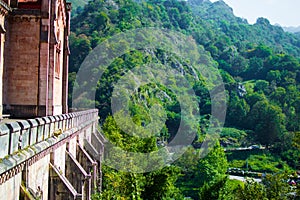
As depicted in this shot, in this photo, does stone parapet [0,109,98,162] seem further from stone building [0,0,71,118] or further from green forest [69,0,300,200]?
green forest [69,0,300,200]

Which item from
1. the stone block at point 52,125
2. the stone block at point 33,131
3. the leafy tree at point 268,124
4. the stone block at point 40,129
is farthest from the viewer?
the leafy tree at point 268,124

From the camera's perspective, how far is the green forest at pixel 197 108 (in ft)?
112

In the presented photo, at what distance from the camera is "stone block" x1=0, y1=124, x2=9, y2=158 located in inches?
331

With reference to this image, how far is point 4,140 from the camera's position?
856 centimetres

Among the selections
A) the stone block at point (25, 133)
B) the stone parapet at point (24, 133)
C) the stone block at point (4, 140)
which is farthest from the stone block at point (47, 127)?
the stone block at point (4, 140)

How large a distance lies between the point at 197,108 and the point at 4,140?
3770 inches

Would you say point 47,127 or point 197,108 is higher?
point 47,127

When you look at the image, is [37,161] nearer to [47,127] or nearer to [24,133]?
[47,127]

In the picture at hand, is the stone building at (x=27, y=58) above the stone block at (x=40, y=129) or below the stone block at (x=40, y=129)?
above

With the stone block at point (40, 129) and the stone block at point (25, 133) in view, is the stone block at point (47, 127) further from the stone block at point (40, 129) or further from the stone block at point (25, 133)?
the stone block at point (25, 133)

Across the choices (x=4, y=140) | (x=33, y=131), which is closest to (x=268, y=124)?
(x=33, y=131)

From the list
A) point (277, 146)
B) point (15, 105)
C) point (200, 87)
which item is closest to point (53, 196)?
point (15, 105)

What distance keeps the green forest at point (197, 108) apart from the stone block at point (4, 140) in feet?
51.5

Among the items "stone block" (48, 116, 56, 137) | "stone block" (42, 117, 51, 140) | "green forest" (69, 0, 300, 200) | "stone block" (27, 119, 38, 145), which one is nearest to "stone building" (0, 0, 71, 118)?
"green forest" (69, 0, 300, 200)
